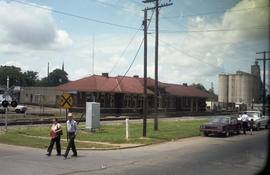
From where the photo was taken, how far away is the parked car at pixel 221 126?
21.3 m

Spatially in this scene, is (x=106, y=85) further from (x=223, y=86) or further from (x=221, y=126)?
(x=223, y=86)

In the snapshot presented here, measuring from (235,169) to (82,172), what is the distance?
5049mm

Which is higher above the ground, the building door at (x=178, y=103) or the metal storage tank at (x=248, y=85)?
the metal storage tank at (x=248, y=85)

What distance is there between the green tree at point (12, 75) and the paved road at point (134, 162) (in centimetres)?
10202

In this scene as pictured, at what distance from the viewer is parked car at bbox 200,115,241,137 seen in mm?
21283

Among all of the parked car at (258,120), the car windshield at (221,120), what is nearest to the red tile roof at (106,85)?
the parked car at (258,120)

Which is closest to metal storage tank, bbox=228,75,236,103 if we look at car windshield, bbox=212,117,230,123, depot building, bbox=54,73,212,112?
depot building, bbox=54,73,212,112

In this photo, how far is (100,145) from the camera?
1611 cm

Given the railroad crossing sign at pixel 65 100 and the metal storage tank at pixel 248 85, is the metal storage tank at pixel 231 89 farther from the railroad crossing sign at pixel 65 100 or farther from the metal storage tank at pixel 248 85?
the railroad crossing sign at pixel 65 100

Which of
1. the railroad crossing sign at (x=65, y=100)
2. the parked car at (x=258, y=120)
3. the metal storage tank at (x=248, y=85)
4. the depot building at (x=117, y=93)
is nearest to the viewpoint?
the railroad crossing sign at (x=65, y=100)

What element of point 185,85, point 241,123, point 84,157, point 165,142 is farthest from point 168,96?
point 84,157

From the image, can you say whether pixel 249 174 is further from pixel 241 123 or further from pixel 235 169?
pixel 241 123

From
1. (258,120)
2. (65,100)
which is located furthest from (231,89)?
(65,100)

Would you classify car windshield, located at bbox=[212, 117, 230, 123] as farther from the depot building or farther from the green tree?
the green tree
